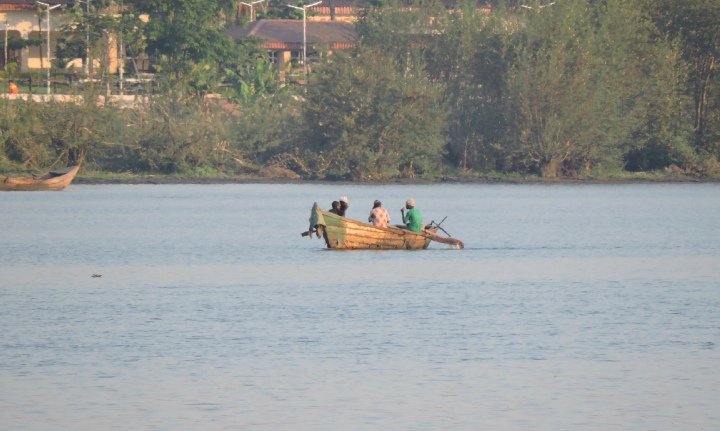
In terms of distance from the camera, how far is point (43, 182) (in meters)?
67.8

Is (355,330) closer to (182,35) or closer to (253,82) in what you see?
(253,82)

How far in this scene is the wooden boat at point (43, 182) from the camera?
2611 inches

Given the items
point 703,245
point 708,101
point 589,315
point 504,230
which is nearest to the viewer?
point 589,315

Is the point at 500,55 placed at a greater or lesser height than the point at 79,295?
greater

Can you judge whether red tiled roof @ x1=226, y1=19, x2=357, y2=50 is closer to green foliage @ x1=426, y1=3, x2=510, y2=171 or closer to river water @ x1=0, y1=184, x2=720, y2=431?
green foliage @ x1=426, y1=3, x2=510, y2=171

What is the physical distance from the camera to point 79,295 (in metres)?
31.6

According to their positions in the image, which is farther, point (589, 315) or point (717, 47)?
point (717, 47)

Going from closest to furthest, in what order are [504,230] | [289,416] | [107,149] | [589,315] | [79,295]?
1. [289,416]
2. [589,315]
3. [79,295]
4. [504,230]
5. [107,149]

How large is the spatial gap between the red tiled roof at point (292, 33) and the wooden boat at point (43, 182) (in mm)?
33484

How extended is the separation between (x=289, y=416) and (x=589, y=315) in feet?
38.2

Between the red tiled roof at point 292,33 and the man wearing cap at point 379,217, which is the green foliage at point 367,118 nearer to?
the red tiled roof at point 292,33

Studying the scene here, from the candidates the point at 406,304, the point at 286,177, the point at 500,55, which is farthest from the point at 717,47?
the point at 406,304

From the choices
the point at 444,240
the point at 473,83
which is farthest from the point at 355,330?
the point at 473,83

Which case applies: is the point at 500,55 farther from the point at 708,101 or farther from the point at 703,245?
the point at 703,245
